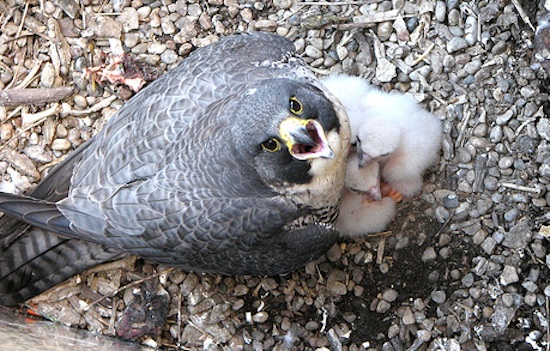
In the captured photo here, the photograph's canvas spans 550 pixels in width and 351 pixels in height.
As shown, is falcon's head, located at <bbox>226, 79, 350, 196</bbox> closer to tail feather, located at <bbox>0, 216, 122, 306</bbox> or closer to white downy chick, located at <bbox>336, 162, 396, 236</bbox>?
white downy chick, located at <bbox>336, 162, 396, 236</bbox>

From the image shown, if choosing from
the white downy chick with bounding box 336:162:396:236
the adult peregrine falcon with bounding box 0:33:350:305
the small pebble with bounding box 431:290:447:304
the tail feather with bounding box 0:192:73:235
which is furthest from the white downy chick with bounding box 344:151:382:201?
the tail feather with bounding box 0:192:73:235

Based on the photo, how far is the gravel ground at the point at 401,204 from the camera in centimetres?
433

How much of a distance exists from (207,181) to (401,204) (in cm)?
131

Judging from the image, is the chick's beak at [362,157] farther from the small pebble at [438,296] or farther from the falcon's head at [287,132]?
the small pebble at [438,296]

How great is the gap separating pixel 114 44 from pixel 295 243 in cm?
189

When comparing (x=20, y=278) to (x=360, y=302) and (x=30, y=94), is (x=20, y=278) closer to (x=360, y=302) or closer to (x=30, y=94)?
(x=30, y=94)

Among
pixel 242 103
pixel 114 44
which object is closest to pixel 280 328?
pixel 242 103

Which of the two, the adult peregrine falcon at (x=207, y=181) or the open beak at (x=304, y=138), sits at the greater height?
the open beak at (x=304, y=138)

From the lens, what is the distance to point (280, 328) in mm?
4523

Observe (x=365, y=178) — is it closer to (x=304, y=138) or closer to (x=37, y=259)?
Answer: (x=304, y=138)

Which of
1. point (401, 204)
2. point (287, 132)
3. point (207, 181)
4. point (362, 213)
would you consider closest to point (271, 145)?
point (287, 132)

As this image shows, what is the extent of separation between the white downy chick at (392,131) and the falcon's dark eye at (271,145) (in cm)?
70

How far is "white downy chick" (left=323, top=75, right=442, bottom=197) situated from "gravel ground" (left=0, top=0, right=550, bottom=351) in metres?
0.17

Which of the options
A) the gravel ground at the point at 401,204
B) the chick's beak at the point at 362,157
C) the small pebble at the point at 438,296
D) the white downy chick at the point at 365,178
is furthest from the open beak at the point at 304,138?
the small pebble at the point at 438,296
